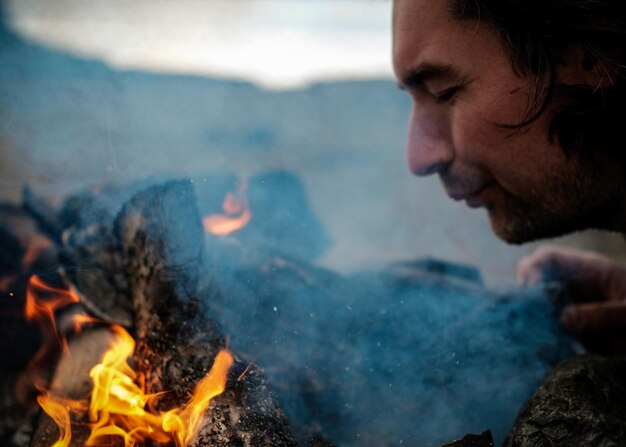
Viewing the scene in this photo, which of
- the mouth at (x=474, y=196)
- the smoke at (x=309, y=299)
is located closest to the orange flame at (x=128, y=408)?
the smoke at (x=309, y=299)

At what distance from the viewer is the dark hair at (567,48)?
76.8 inches

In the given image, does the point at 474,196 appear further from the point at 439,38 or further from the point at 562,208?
the point at 439,38

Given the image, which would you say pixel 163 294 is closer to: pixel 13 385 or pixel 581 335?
pixel 13 385

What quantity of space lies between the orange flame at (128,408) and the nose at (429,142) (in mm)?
1416

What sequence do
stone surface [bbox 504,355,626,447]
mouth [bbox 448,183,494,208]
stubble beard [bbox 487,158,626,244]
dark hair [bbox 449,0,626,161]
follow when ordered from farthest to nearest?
1. mouth [bbox 448,183,494,208]
2. stubble beard [bbox 487,158,626,244]
3. dark hair [bbox 449,0,626,161]
4. stone surface [bbox 504,355,626,447]

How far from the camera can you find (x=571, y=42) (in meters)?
2.04

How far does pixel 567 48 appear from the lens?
2.06m

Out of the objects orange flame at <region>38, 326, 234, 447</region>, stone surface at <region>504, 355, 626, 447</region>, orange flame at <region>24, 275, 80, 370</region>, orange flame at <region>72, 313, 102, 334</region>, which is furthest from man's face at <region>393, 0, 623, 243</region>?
orange flame at <region>24, 275, 80, 370</region>

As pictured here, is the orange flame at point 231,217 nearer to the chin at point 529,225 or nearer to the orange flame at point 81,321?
the orange flame at point 81,321

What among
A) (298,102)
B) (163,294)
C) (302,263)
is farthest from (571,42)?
(298,102)

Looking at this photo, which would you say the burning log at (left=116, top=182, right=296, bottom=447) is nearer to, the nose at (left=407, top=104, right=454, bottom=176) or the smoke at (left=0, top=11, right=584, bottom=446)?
the smoke at (left=0, top=11, right=584, bottom=446)

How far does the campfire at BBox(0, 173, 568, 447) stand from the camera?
1754 millimetres

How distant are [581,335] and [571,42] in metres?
1.77

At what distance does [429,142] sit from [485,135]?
1.01 feet
